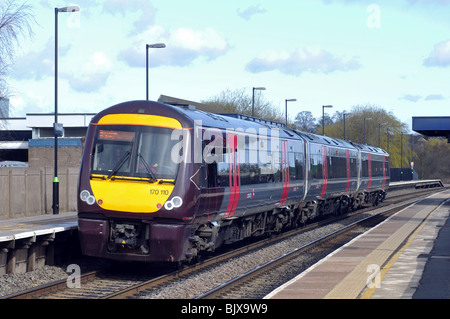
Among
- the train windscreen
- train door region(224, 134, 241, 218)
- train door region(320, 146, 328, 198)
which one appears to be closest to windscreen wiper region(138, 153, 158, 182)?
the train windscreen

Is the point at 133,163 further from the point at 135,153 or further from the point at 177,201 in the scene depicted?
the point at 177,201

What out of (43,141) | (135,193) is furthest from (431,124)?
(43,141)

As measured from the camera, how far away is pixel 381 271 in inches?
481

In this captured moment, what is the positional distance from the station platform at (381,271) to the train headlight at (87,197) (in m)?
4.01

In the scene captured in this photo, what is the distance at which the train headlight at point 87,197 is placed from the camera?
479 inches

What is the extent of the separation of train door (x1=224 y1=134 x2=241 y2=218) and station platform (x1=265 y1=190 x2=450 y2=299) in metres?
2.34

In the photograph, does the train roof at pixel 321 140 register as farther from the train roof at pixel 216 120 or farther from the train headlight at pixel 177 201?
the train headlight at pixel 177 201

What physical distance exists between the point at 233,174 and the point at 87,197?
3658 millimetres

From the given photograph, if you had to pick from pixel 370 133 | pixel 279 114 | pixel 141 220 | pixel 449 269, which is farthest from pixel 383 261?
pixel 370 133

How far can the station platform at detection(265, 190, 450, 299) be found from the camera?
395 inches

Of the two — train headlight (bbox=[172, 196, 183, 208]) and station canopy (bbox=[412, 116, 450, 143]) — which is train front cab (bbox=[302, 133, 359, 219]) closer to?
station canopy (bbox=[412, 116, 450, 143])

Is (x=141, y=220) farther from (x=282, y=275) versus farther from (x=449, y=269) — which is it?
(x=449, y=269)

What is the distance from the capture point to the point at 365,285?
10.7m
